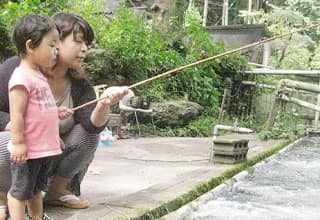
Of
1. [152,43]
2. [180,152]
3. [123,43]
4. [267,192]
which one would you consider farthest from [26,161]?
[152,43]

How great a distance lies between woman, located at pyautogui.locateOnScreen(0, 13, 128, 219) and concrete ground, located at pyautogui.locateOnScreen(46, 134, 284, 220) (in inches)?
6.1

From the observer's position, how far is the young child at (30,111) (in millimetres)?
2004

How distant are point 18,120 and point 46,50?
1.10 ft

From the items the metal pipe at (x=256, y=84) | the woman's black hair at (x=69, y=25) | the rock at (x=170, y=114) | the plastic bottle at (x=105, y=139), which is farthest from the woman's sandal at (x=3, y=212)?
the metal pipe at (x=256, y=84)

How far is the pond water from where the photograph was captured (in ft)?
10.1

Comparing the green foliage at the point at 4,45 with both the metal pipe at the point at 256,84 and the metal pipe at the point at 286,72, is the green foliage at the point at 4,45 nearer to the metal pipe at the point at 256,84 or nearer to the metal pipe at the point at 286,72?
the metal pipe at the point at 286,72

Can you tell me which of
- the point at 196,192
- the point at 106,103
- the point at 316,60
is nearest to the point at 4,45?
the point at 196,192

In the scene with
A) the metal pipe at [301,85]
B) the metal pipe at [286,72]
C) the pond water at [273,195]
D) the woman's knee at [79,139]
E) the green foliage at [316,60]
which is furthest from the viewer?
the green foliage at [316,60]

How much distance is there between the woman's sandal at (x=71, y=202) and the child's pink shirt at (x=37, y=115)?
57 centimetres

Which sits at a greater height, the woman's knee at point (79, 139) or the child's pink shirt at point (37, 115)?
the child's pink shirt at point (37, 115)

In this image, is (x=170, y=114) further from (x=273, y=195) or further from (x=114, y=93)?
(x=114, y=93)

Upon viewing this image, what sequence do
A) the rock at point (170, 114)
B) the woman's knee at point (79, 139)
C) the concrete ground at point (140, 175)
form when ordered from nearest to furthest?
the woman's knee at point (79, 139), the concrete ground at point (140, 175), the rock at point (170, 114)

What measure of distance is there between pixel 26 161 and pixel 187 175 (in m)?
1.89

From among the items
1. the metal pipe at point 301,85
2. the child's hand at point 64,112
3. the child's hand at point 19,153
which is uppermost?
the child's hand at point 64,112
